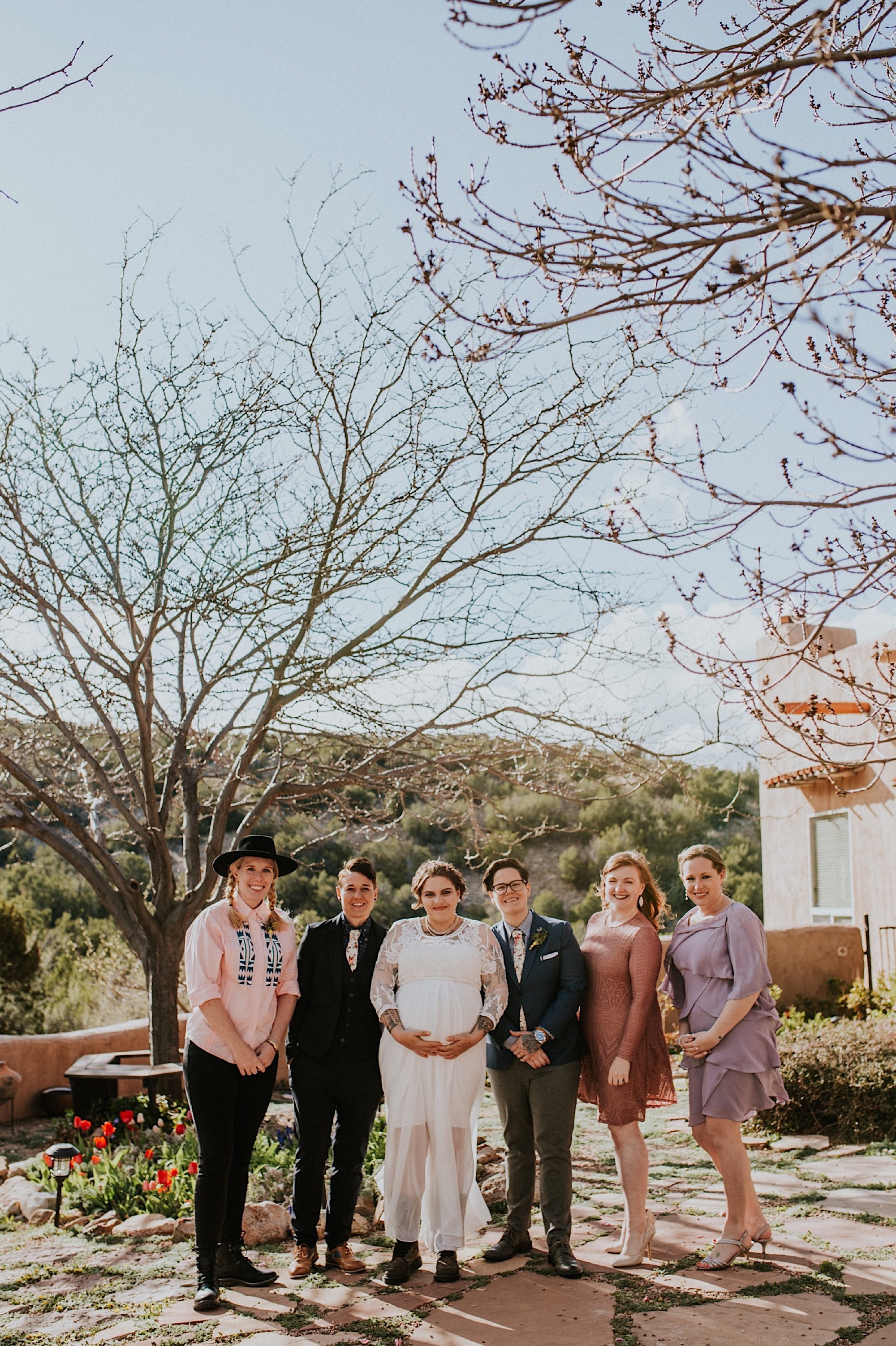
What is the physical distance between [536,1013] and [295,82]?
4659 mm

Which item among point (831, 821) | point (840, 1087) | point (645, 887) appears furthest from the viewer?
point (831, 821)

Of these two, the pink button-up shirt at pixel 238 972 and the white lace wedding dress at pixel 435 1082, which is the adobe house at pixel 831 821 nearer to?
the white lace wedding dress at pixel 435 1082

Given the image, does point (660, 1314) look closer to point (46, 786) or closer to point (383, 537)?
Result: point (383, 537)

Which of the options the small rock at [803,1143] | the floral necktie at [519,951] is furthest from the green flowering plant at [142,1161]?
the small rock at [803,1143]

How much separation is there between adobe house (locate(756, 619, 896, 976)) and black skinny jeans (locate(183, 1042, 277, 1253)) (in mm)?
6849

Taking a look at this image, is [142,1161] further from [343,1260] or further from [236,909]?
[236,909]

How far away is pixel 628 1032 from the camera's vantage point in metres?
4.77

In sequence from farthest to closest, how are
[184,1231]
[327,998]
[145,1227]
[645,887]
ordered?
[145,1227] < [184,1231] < [645,887] < [327,998]

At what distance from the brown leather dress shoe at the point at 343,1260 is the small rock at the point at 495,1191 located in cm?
103

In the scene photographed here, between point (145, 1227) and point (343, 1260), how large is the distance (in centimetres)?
146

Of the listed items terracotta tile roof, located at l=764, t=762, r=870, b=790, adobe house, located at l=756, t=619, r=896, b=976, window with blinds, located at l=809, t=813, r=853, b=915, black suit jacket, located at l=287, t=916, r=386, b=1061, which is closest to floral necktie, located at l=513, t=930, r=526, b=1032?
black suit jacket, located at l=287, t=916, r=386, b=1061

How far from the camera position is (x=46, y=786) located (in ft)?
26.4

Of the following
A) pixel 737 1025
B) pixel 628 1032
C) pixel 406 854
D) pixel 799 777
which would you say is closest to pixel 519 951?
pixel 628 1032

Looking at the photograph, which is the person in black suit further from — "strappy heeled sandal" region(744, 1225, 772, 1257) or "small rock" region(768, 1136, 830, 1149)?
"small rock" region(768, 1136, 830, 1149)
